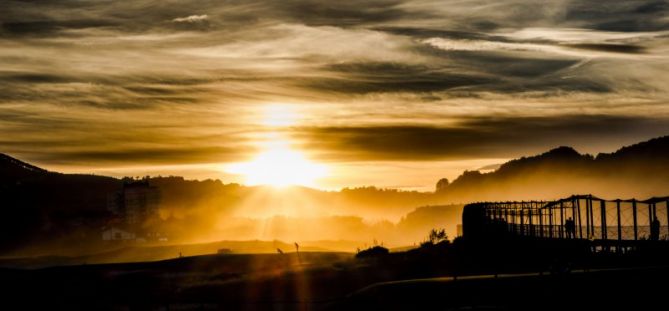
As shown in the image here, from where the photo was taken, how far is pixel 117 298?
97.4 m

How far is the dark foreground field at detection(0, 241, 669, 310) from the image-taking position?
173ft

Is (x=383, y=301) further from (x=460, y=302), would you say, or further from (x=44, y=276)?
(x=44, y=276)

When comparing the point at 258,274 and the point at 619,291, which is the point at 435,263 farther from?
the point at 619,291

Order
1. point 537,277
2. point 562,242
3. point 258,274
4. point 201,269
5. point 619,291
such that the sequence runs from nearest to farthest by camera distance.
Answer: point 619,291
point 537,277
point 562,242
point 258,274
point 201,269

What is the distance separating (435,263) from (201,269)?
4040cm

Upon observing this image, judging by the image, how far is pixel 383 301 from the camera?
61.9 m

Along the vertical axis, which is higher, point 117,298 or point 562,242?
point 562,242

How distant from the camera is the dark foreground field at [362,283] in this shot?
173 ft

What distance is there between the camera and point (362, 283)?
93812 mm

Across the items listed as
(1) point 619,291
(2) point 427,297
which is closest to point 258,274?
(2) point 427,297

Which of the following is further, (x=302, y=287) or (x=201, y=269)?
(x=201, y=269)

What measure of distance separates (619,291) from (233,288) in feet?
182

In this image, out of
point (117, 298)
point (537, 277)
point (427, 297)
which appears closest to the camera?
point (537, 277)

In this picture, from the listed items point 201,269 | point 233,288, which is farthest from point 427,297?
point 201,269
